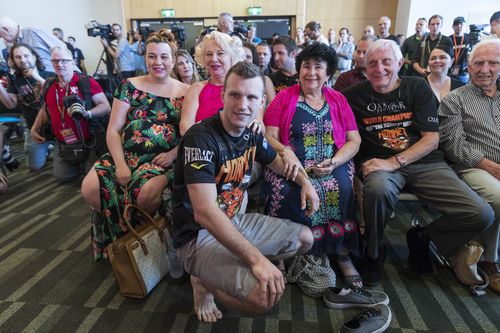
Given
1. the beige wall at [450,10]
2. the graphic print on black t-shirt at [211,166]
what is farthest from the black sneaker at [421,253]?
the beige wall at [450,10]

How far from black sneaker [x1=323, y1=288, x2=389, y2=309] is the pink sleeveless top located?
1152 millimetres

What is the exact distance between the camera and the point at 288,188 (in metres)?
1.64

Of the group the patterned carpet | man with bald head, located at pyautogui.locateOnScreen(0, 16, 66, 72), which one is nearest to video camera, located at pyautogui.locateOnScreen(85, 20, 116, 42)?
man with bald head, located at pyautogui.locateOnScreen(0, 16, 66, 72)

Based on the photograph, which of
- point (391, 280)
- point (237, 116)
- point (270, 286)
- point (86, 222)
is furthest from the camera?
point (86, 222)

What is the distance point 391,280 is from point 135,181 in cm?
146

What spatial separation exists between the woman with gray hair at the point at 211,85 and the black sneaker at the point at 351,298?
1155mm

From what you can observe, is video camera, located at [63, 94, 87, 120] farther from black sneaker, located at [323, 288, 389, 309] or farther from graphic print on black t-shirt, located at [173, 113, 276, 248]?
black sneaker, located at [323, 288, 389, 309]

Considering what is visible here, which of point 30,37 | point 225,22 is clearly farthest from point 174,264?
A: point 30,37

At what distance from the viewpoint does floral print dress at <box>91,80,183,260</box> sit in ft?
5.67

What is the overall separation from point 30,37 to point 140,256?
3.61 metres

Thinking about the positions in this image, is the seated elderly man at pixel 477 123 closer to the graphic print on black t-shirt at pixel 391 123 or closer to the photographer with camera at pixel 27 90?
the graphic print on black t-shirt at pixel 391 123

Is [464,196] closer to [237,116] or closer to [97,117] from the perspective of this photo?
[237,116]

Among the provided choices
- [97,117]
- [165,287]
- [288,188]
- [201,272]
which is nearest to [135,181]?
[165,287]

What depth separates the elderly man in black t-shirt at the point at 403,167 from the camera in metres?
1.59
